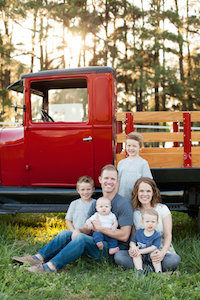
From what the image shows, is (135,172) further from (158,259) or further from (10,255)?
(10,255)

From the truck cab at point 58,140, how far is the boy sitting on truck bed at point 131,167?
54 centimetres

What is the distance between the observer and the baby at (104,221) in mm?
3010

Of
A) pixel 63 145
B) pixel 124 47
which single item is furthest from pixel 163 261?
pixel 124 47

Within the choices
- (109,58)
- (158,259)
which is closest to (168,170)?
(158,259)

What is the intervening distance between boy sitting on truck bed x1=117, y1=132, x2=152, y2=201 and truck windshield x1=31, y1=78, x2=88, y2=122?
3.05 ft

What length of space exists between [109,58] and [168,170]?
1160 cm

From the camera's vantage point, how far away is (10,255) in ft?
10.5

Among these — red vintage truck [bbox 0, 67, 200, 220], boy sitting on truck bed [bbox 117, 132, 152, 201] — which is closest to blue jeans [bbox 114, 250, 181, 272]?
boy sitting on truck bed [bbox 117, 132, 152, 201]

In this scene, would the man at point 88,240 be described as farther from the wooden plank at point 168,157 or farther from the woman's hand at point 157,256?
the wooden plank at point 168,157

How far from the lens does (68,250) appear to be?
9.63 ft

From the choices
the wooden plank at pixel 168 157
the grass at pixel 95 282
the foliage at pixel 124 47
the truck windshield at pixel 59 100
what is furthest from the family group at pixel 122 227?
the foliage at pixel 124 47

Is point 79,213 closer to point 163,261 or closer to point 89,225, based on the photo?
point 89,225

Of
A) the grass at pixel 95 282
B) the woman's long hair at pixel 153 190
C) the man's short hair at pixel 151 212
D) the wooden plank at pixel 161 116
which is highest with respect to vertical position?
the wooden plank at pixel 161 116

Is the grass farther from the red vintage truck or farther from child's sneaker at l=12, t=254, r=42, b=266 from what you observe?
the red vintage truck
